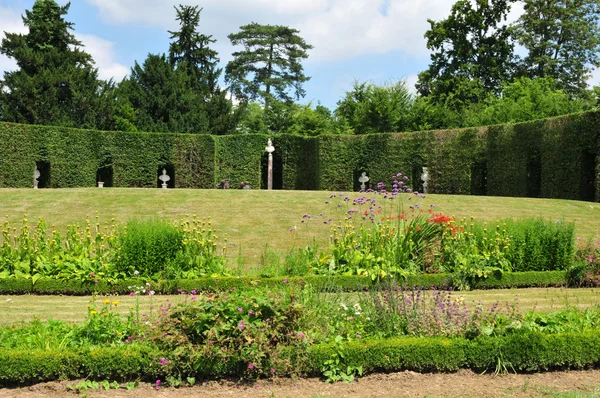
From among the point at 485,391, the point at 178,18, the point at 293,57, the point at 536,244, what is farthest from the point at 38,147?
the point at 293,57

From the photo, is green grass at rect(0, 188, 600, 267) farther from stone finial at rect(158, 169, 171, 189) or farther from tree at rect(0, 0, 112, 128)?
tree at rect(0, 0, 112, 128)

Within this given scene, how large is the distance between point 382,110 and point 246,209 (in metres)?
22.4

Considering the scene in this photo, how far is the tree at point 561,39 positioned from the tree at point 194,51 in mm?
19290

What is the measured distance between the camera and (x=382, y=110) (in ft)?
115

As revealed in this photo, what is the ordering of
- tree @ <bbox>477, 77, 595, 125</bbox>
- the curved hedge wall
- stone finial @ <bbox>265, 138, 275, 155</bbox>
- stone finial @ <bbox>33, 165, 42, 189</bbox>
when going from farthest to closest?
tree @ <bbox>477, 77, 595, 125</bbox> < stone finial @ <bbox>265, 138, 275, 155</bbox> < stone finial @ <bbox>33, 165, 42, 189</bbox> < the curved hedge wall

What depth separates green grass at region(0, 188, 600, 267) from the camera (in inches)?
468

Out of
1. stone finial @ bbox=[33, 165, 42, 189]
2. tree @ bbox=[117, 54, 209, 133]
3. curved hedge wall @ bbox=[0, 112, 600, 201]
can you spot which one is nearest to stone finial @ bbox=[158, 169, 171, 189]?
curved hedge wall @ bbox=[0, 112, 600, 201]

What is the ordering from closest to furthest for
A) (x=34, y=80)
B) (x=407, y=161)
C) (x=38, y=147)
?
(x=38, y=147) → (x=407, y=161) → (x=34, y=80)

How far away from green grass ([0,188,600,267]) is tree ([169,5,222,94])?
21.1 m

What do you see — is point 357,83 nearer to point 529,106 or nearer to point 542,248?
point 529,106

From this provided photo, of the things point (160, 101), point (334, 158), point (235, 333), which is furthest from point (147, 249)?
point (160, 101)

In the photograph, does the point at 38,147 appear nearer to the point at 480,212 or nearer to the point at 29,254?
the point at 29,254

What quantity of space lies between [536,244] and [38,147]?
64.3 feet

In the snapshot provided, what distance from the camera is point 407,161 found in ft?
79.6
